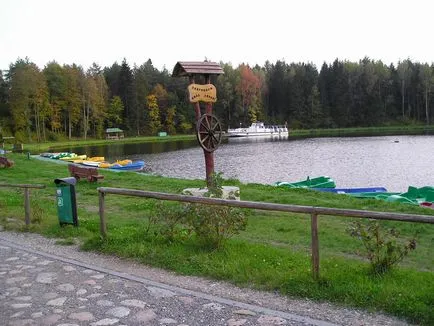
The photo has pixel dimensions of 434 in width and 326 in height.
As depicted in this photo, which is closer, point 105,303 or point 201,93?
point 105,303

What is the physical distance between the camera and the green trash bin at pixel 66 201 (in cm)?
939

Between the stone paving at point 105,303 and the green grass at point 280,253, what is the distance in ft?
2.38

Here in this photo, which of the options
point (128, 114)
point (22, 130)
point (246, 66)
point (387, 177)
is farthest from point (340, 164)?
point (246, 66)

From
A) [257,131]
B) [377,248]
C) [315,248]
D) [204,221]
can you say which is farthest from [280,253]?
[257,131]

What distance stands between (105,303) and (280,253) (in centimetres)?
291

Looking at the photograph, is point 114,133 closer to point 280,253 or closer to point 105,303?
point 280,253

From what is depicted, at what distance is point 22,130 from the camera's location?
241 ft

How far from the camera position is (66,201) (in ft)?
31.2

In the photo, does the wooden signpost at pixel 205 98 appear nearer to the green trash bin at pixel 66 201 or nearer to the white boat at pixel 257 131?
A: the green trash bin at pixel 66 201

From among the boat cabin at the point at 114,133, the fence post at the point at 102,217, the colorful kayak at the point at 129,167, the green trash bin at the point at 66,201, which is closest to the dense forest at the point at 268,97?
the boat cabin at the point at 114,133

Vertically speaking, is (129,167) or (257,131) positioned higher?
(257,131)

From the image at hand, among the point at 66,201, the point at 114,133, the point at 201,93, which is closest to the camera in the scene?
the point at 66,201

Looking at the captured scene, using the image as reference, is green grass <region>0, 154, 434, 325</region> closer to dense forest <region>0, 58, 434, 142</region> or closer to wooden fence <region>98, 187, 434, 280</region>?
wooden fence <region>98, 187, 434, 280</region>

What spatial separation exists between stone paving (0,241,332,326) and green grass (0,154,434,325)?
0.73 meters
